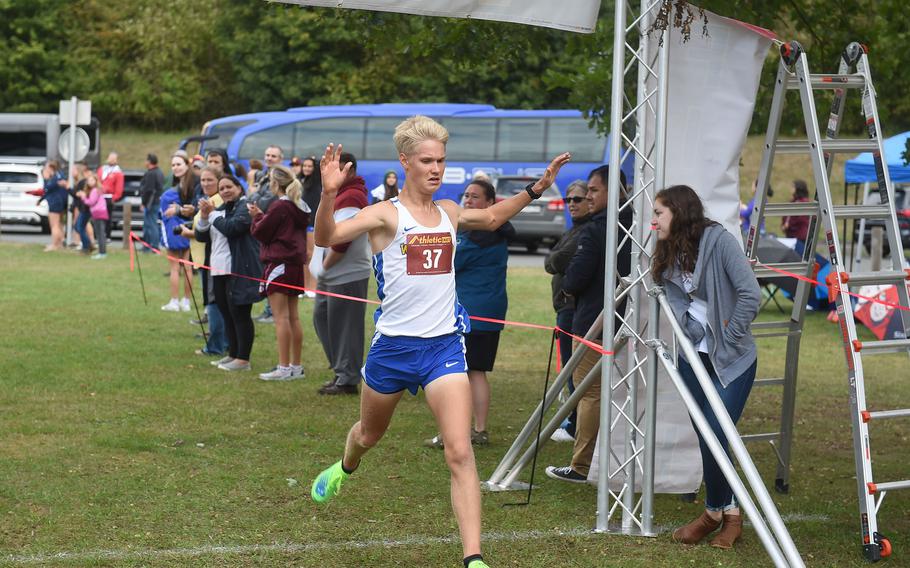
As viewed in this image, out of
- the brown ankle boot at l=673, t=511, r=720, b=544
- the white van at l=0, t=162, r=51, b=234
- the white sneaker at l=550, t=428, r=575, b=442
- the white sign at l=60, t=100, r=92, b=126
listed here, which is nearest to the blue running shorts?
the brown ankle boot at l=673, t=511, r=720, b=544

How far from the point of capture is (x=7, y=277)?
20047 millimetres

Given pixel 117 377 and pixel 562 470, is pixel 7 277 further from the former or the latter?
pixel 562 470

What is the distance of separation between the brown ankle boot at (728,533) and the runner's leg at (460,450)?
1491 mm

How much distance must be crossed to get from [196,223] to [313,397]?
251cm

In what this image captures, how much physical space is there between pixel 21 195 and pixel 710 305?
30412mm

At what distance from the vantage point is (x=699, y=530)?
6133 millimetres

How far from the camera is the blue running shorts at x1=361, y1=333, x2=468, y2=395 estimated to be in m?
5.45

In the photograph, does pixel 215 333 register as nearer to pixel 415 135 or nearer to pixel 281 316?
pixel 281 316

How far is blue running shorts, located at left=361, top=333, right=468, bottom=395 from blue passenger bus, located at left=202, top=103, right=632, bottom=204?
3074 cm

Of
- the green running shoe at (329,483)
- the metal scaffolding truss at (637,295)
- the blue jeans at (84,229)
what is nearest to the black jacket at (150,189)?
the blue jeans at (84,229)

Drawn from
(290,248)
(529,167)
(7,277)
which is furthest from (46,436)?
(529,167)

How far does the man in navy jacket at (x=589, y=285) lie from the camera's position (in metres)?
7.51

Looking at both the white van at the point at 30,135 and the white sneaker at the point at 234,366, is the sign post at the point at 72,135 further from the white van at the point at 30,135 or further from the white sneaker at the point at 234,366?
the white van at the point at 30,135

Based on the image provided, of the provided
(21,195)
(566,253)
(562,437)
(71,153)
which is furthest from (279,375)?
(21,195)
